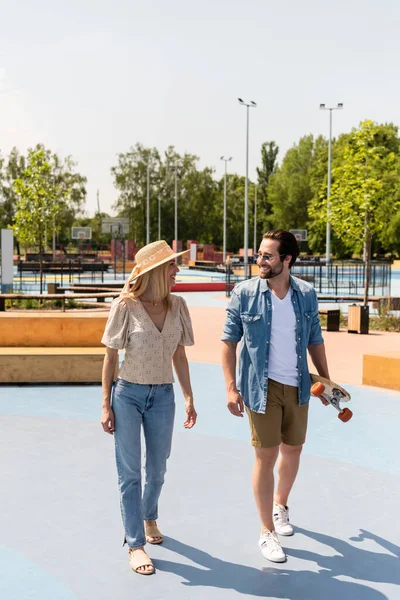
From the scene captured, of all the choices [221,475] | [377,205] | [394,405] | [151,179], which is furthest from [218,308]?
[151,179]

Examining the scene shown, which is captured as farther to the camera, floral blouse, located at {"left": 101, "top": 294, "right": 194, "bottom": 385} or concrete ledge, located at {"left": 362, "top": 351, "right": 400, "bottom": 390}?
concrete ledge, located at {"left": 362, "top": 351, "right": 400, "bottom": 390}

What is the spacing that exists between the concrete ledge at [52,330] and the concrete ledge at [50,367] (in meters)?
0.54

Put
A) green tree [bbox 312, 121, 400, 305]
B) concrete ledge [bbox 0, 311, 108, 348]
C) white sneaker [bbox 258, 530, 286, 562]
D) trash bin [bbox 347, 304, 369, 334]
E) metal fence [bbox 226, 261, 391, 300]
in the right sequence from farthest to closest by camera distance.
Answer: metal fence [bbox 226, 261, 391, 300], green tree [bbox 312, 121, 400, 305], trash bin [bbox 347, 304, 369, 334], concrete ledge [bbox 0, 311, 108, 348], white sneaker [bbox 258, 530, 286, 562]

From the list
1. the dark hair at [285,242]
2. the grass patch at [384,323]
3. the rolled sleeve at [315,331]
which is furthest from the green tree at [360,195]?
the dark hair at [285,242]

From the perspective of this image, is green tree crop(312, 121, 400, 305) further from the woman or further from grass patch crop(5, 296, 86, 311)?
the woman

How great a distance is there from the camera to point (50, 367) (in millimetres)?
9633

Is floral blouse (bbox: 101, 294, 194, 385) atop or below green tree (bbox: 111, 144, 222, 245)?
below

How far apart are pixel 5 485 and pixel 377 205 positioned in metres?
18.5

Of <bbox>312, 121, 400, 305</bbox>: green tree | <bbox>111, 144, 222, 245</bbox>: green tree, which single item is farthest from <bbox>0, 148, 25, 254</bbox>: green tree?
<bbox>312, 121, 400, 305</bbox>: green tree

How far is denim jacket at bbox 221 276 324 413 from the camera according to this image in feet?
14.1

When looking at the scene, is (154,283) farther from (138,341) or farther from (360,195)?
(360,195)

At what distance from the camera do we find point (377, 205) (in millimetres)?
22594

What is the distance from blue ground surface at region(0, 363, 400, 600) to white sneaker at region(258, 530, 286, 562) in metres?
0.07

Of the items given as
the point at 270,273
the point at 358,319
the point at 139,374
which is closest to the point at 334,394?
the point at 270,273
